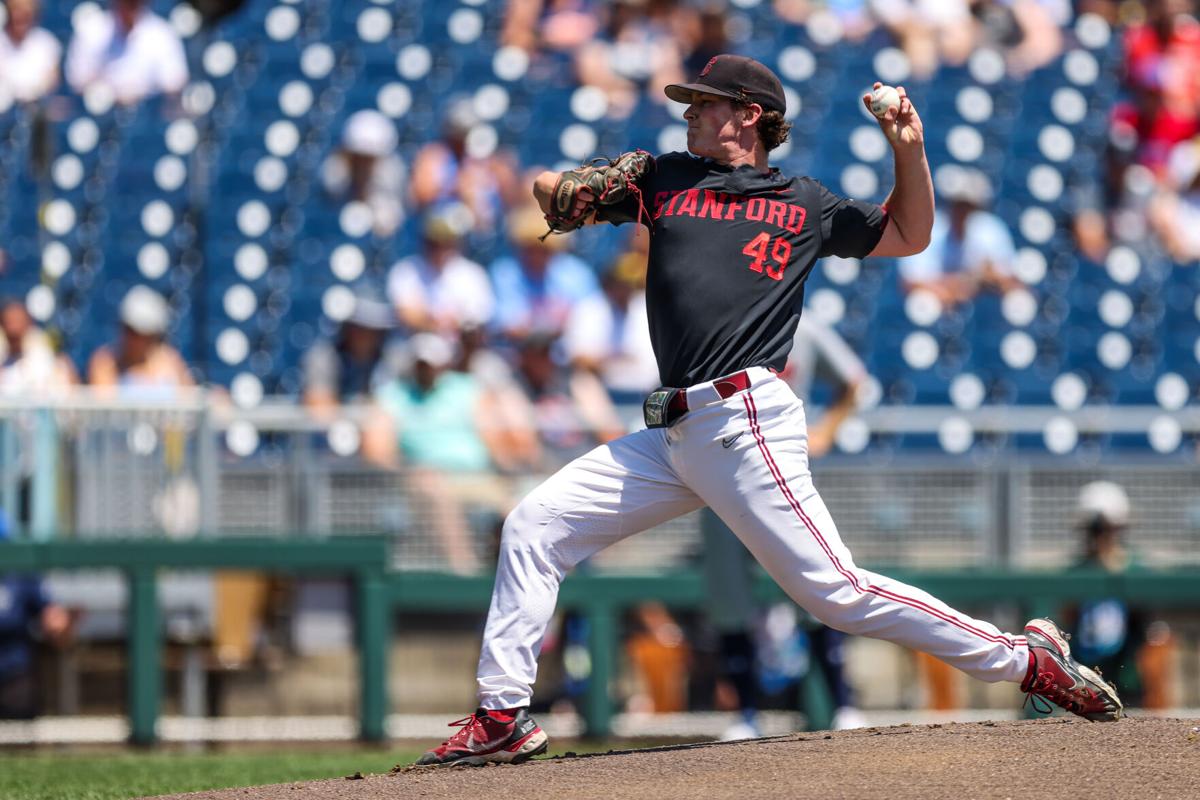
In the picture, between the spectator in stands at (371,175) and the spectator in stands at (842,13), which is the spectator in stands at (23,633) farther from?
the spectator in stands at (842,13)

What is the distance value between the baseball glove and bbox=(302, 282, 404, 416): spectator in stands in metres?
5.10

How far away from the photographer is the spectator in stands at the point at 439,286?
10.3 meters

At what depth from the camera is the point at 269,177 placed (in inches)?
478

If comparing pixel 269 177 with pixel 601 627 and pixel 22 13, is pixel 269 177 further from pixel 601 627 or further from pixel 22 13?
pixel 601 627

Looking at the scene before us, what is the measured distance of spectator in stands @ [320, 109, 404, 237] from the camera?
1166 centimetres

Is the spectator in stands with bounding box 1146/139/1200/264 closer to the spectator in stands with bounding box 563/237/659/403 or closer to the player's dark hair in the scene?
the spectator in stands with bounding box 563/237/659/403

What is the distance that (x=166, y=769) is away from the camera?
6.38 metres

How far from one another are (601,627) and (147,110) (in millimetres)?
5824

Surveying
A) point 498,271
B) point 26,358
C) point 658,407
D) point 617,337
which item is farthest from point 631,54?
point 658,407

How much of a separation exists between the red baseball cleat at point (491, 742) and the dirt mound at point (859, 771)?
0.17 ft

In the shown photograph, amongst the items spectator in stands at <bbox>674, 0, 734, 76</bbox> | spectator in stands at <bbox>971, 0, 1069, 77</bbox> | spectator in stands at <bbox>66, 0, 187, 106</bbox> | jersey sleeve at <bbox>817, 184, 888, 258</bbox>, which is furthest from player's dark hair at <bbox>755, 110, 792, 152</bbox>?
spectator in stands at <bbox>971, 0, 1069, 77</bbox>

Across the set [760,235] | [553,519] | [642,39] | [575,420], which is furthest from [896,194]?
[642,39]

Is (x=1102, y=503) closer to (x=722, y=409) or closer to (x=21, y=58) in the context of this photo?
(x=722, y=409)

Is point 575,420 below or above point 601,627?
above
